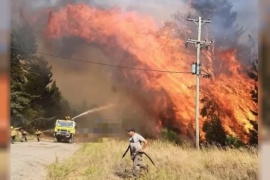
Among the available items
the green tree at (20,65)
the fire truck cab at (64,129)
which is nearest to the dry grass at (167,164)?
the fire truck cab at (64,129)

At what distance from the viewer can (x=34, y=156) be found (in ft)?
14.3

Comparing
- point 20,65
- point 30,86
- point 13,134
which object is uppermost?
point 20,65

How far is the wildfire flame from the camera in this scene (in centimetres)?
426

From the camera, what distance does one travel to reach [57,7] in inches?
168

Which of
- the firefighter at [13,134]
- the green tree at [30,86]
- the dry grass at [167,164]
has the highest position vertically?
the green tree at [30,86]

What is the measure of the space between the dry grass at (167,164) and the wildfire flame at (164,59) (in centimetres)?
23

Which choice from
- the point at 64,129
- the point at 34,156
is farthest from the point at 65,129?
the point at 34,156

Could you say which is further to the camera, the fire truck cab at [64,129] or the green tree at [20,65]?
the green tree at [20,65]

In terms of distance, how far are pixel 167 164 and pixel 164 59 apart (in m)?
1.02

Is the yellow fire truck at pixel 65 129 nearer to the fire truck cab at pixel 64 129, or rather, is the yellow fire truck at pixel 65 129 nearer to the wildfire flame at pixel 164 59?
the fire truck cab at pixel 64 129

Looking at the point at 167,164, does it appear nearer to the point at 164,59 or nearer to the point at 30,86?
the point at 164,59

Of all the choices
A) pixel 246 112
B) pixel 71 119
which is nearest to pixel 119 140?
pixel 71 119

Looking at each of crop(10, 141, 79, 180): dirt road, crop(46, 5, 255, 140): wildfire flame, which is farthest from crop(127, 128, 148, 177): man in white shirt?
crop(10, 141, 79, 180): dirt road

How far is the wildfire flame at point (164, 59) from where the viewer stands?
168 inches
